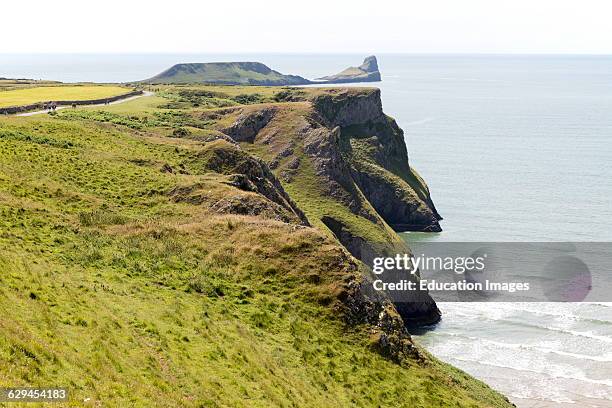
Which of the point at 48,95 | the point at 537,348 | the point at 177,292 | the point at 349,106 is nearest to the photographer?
the point at 177,292

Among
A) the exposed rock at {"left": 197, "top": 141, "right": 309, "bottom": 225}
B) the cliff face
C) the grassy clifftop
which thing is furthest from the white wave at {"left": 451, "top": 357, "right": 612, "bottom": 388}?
the exposed rock at {"left": 197, "top": 141, "right": 309, "bottom": 225}

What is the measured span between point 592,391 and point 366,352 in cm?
3516

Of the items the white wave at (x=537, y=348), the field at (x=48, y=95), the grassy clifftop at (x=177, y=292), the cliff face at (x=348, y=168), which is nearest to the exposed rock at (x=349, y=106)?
the cliff face at (x=348, y=168)

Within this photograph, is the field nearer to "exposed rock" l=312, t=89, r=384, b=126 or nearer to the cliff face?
the cliff face

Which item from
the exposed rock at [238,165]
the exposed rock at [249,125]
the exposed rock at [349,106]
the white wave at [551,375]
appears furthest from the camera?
the exposed rock at [349,106]

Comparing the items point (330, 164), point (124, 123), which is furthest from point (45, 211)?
point (330, 164)

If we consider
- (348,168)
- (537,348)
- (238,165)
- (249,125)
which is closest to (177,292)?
(238,165)

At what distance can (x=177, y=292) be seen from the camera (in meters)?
34.8

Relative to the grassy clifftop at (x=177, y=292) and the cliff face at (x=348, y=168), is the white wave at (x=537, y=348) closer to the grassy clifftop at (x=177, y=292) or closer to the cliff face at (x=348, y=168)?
the cliff face at (x=348, y=168)

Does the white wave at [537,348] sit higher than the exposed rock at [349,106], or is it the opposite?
the exposed rock at [349,106]

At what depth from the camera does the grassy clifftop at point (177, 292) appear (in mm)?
22672

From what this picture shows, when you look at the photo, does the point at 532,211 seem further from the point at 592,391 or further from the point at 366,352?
the point at 366,352

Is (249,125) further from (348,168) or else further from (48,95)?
(48,95)

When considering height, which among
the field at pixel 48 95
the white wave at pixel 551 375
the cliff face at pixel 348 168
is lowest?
the white wave at pixel 551 375
